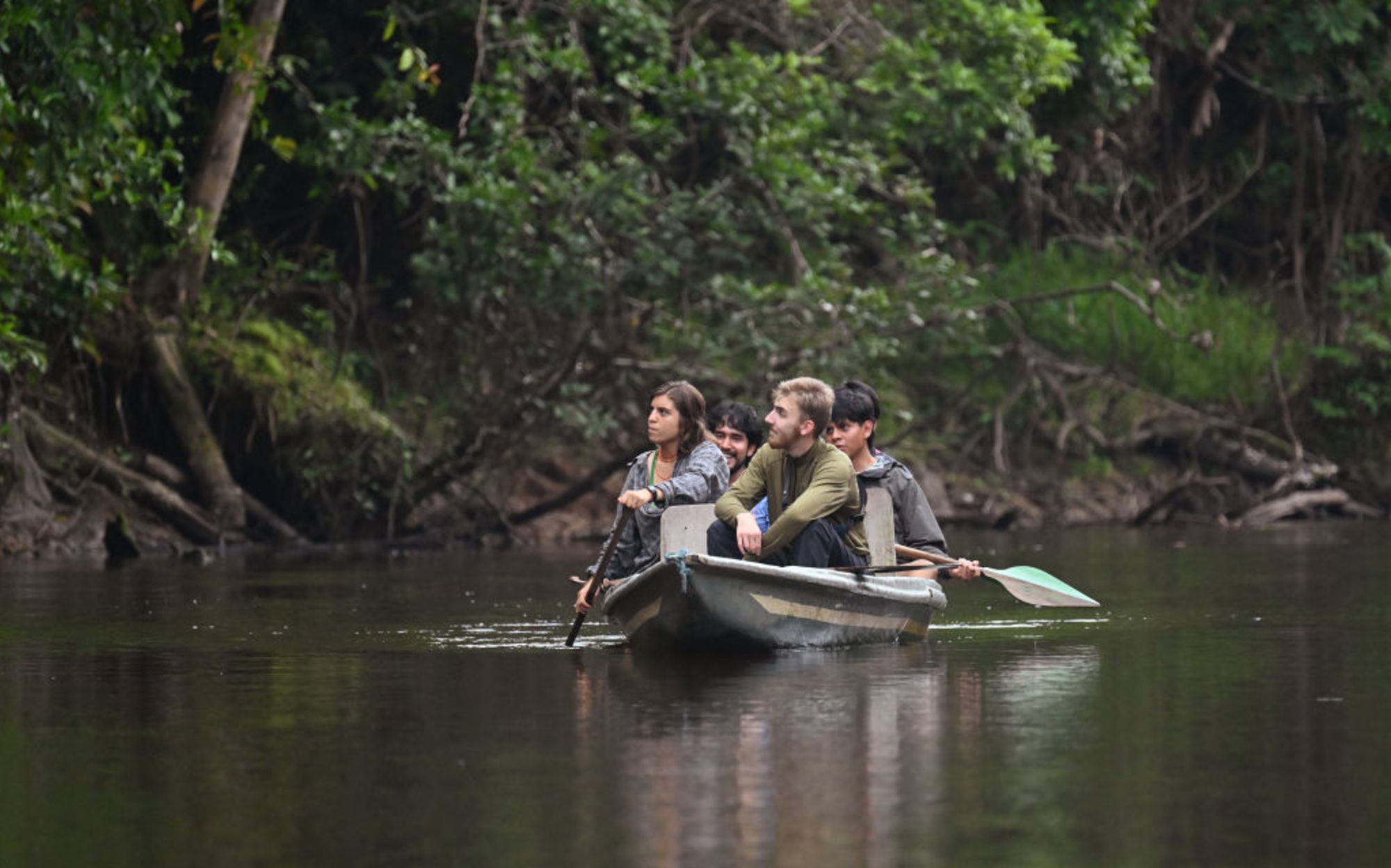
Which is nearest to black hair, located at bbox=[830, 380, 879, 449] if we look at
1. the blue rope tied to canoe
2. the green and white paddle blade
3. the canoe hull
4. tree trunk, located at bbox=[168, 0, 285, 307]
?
the canoe hull

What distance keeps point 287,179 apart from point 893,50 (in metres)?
6.03

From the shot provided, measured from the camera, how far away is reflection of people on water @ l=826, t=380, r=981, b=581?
470 inches

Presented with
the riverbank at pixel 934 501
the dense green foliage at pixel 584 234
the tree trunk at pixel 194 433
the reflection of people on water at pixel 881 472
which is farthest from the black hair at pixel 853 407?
the tree trunk at pixel 194 433

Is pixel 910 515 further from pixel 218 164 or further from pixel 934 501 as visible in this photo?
pixel 934 501

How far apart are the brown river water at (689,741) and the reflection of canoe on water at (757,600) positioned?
0.16 meters

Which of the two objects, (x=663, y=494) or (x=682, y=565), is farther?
(x=663, y=494)

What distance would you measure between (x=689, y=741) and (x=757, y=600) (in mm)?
2923

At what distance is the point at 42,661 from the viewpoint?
11.1 m

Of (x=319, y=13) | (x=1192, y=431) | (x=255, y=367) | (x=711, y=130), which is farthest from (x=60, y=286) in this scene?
(x=1192, y=431)

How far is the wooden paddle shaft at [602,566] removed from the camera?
11.5 meters

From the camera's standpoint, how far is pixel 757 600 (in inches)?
421

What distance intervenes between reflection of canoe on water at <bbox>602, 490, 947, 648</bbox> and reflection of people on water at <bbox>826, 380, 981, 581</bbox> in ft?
1.00

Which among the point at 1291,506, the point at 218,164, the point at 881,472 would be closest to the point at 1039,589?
the point at 881,472

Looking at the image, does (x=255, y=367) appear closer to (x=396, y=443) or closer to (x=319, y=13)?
(x=396, y=443)
